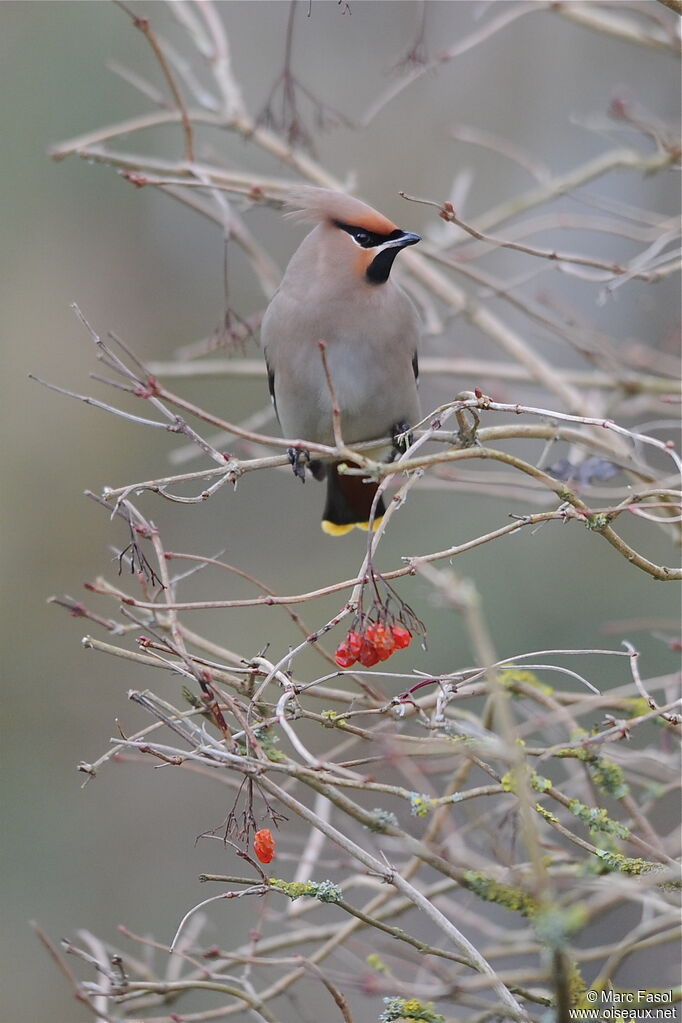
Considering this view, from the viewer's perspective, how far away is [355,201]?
10.5 feet

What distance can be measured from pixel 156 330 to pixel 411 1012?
25.4 feet

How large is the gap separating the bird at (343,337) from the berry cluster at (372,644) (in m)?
1.30

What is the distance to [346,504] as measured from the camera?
3.82 meters

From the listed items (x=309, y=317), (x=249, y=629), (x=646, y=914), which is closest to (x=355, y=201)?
(x=309, y=317)

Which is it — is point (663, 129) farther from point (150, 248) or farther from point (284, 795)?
point (150, 248)

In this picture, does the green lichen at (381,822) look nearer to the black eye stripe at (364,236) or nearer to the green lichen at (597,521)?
the green lichen at (597,521)

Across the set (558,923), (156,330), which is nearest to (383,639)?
(558,923)

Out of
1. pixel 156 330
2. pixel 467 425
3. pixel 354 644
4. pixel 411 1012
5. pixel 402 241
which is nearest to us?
pixel 411 1012

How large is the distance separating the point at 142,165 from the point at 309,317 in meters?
0.63

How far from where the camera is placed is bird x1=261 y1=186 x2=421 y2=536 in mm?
3395

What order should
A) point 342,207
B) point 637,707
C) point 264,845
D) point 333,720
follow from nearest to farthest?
point 333,720, point 264,845, point 637,707, point 342,207

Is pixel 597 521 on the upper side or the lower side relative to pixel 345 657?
upper

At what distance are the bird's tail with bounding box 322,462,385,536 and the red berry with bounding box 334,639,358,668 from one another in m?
1.63

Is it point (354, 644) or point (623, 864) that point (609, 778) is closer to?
point (623, 864)
